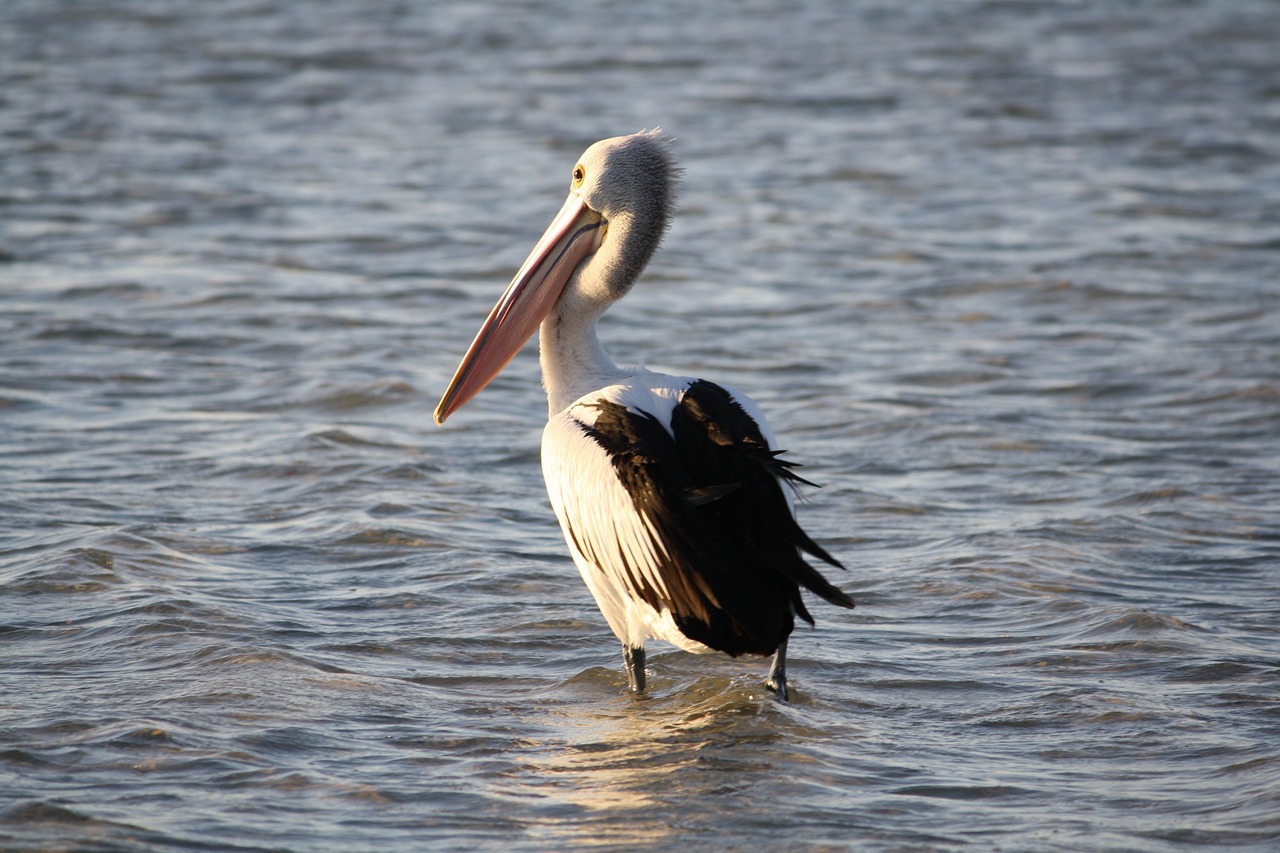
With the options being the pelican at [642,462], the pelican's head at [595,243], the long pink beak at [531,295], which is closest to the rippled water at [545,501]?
the pelican at [642,462]

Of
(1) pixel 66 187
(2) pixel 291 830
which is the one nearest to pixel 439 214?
(1) pixel 66 187

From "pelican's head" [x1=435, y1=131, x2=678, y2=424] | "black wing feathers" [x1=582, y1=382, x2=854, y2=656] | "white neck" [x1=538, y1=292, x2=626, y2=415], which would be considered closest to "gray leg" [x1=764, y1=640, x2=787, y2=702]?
"black wing feathers" [x1=582, y1=382, x2=854, y2=656]

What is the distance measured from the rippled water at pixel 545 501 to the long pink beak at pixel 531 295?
767 mm

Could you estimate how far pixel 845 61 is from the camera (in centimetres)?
1641

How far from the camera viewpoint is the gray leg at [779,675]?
4172mm

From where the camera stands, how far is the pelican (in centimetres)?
388

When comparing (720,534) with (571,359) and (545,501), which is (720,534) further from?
(545,501)

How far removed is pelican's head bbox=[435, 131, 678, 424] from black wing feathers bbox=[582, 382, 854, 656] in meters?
0.78

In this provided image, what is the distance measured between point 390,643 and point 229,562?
893mm

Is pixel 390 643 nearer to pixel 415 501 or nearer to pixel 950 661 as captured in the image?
pixel 415 501

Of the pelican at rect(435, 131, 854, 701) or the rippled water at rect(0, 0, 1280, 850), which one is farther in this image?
the pelican at rect(435, 131, 854, 701)

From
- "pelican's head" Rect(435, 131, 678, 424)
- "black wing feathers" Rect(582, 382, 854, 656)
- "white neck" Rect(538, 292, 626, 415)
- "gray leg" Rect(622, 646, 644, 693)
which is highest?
"pelican's head" Rect(435, 131, 678, 424)

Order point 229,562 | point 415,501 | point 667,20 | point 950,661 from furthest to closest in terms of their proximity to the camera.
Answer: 1. point 667,20
2. point 415,501
3. point 229,562
4. point 950,661

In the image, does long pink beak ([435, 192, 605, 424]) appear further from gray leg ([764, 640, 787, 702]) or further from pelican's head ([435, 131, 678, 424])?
gray leg ([764, 640, 787, 702])
